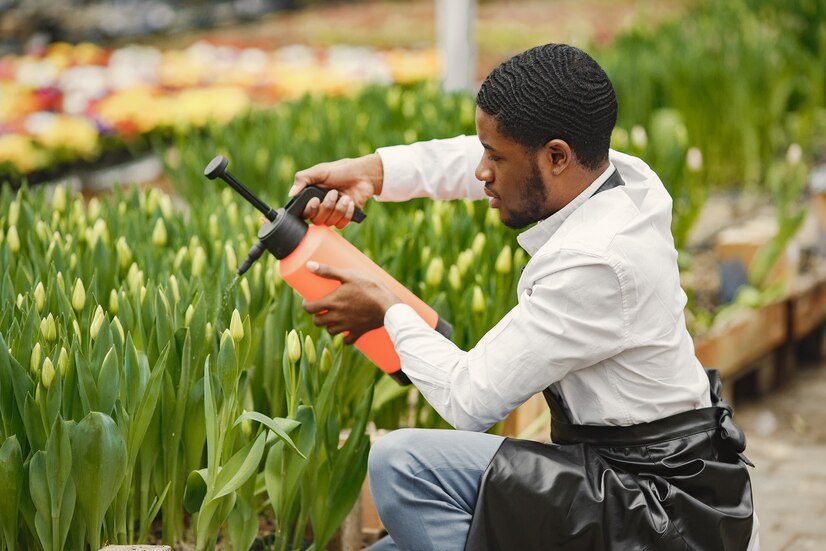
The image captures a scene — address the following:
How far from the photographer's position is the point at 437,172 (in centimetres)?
263

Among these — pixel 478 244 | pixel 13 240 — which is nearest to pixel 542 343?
pixel 478 244

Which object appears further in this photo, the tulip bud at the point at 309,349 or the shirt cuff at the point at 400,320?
the tulip bud at the point at 309,349

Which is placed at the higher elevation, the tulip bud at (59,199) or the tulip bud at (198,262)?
the tulip bud at (198,262)

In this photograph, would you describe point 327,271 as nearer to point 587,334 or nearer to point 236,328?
point 236,328

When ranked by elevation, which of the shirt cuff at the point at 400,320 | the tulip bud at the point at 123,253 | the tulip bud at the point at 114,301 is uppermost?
the shirt cuff at the point at 400,320

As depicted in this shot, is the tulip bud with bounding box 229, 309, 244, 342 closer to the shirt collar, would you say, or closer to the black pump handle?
the black pump handle

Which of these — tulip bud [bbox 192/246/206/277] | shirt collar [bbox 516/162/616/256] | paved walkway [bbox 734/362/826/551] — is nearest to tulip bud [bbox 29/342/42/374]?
tulip bud [bbox 192/246/206/277]

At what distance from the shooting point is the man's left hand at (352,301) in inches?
86.0

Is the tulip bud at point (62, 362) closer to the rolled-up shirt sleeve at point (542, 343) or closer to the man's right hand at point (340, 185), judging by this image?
the man's right hand at point (340, 185)

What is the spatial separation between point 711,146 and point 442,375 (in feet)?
14.1

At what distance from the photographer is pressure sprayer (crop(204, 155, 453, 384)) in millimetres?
2275

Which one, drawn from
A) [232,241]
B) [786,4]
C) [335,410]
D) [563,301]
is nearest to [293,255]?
[335,410]

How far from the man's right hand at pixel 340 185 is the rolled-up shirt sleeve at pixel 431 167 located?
31mm

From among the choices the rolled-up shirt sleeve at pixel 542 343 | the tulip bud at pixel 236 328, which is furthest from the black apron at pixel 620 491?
the tulip bud at pixel 236 328
